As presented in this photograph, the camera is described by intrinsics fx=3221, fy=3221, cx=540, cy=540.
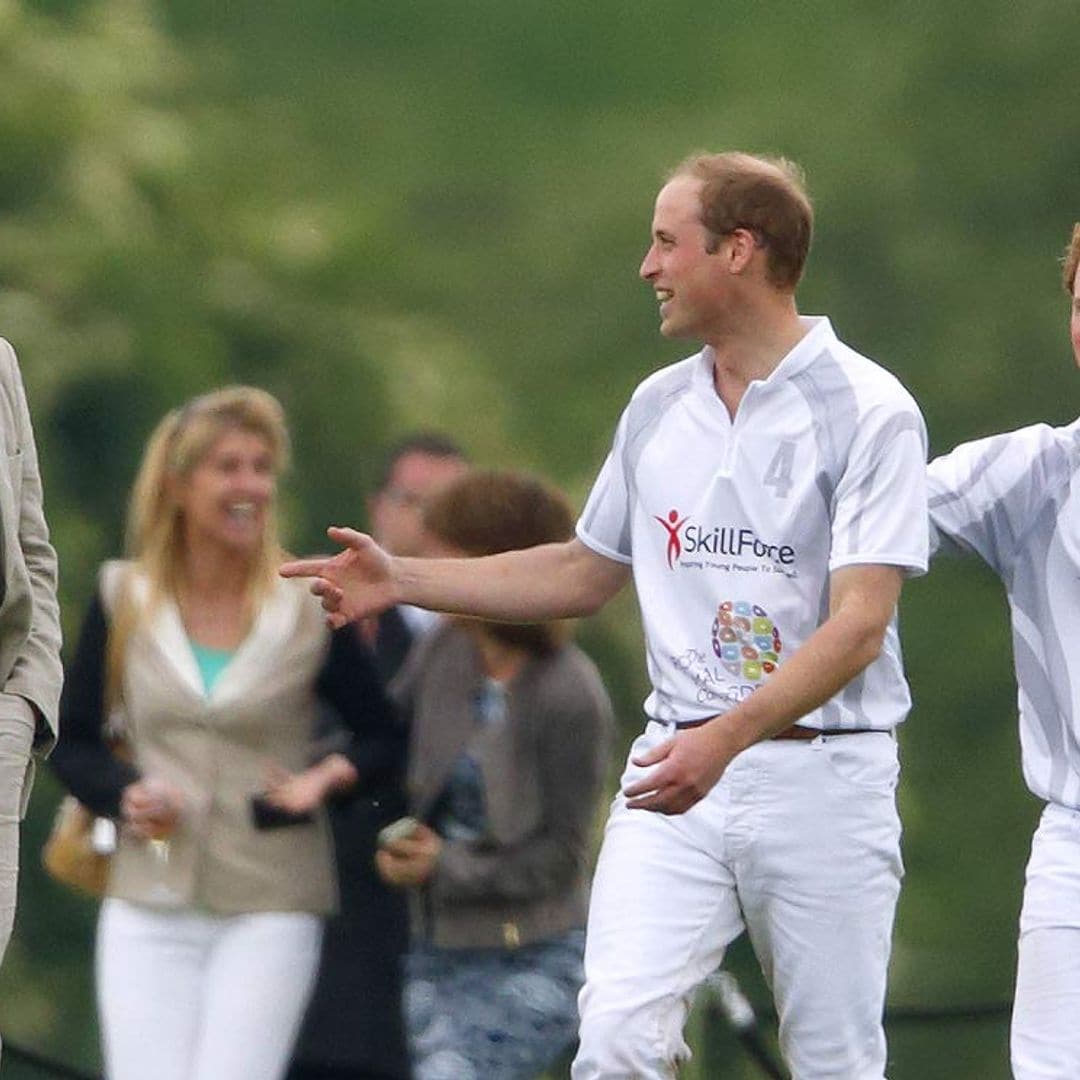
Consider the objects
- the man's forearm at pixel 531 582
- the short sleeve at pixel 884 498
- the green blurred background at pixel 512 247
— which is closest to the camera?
the short sleeve at pixel 884 498

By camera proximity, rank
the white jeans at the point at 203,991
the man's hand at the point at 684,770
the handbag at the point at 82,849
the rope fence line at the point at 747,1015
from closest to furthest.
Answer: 1. the man's hand at the point at 684,770
2. the white jeans at the point at 203,991
3. the handbag at the point at 82,849
4. the rope fence line at the point at 747,1015

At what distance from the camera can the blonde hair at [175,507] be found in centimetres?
702

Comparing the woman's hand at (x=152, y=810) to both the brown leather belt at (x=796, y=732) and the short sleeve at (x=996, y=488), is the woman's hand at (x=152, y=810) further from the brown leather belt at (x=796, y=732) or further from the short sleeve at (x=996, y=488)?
the short sleeve at (x=996, y=488)

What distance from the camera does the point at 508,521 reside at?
6984 mm

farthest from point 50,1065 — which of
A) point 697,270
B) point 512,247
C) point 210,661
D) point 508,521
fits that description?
point 512,247

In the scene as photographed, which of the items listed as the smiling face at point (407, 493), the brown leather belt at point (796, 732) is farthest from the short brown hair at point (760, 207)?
the smiling face at point (407, 493)

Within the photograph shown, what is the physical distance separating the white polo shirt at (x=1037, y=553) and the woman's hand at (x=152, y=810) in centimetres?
193

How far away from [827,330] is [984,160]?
614cm

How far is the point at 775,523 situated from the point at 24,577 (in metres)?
1.30

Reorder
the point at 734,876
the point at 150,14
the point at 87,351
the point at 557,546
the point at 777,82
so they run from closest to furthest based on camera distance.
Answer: the point at 734,876
the point at 557,546
the point at 87,351
the point at 150,14
the point at 777,82

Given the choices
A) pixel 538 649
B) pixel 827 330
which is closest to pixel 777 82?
pixel 538 649

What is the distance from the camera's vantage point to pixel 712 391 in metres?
5.84

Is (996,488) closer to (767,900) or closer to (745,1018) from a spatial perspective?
(767,900)

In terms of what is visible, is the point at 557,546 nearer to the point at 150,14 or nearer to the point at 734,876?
the point at 734,876
